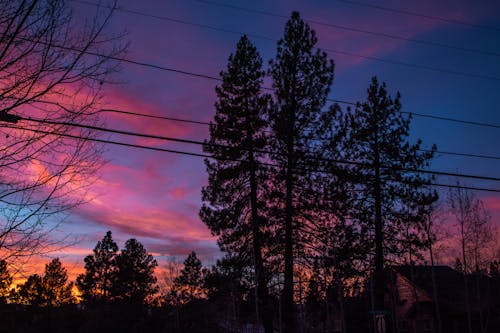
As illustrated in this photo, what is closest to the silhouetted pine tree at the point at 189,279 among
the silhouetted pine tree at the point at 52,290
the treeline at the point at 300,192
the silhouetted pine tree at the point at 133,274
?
the silhouetted pine tree at the point at 133,274

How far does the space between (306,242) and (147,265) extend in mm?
38539

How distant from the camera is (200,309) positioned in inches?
1592

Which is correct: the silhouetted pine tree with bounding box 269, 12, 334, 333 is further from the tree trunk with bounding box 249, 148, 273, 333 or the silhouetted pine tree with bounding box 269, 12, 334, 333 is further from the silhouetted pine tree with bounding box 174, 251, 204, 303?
the silhouetted pine tree with bounding box 174, 251, 204, 303

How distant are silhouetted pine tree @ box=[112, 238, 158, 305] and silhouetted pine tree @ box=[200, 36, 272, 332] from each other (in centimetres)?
3314

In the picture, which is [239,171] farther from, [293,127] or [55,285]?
[55,285]

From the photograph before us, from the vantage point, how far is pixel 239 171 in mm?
23828

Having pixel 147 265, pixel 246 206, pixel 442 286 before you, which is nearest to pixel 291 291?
pixel 246 206

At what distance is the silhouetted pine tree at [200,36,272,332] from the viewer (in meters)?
23.5

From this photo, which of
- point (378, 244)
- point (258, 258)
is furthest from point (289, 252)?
point (378, 244)

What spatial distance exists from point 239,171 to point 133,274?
36439 mm

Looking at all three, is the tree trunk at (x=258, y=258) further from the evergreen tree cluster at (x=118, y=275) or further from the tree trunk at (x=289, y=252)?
the evergreen tree cluster at (x=118, y=275)

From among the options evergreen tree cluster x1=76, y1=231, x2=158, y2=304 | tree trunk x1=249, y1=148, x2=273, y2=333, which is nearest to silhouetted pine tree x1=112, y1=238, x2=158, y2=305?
evergreen tree cluster x1=76, y1=231, x2=158, y2=304

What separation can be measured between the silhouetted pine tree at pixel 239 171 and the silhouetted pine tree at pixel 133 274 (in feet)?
109

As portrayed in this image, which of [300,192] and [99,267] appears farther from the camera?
[99,267]
